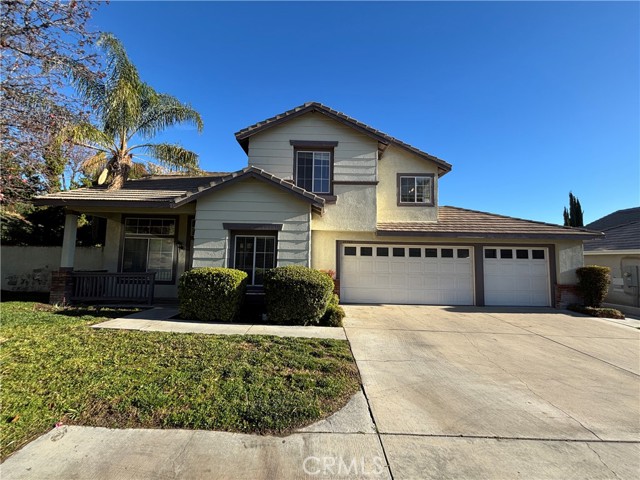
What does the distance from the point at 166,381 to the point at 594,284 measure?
44.7 ft

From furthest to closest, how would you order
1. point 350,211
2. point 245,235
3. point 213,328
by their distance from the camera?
point 350,211 < point 245,235 < point 213,328

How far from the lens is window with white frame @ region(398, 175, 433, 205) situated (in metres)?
12.9

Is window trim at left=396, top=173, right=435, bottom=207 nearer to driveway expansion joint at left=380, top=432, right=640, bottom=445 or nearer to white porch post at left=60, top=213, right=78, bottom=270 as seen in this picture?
driveway expansion joint at left=380, top=432, right=640, bottom=445

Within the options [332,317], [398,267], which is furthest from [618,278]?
[332,317]

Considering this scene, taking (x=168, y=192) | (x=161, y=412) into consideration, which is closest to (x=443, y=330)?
(x=161, y=412)

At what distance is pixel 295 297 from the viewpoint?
8227mm

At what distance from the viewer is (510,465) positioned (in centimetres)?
290

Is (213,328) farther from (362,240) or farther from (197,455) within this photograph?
(362,240)

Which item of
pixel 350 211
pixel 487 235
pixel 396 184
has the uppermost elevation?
pixel 396 184

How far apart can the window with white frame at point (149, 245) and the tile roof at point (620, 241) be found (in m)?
18.4

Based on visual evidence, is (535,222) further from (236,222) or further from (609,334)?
(236,222)

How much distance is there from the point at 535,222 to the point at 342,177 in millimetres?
7957

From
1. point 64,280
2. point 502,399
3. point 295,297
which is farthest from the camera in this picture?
point 64,280

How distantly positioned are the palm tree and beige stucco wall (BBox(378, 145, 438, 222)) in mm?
8581
